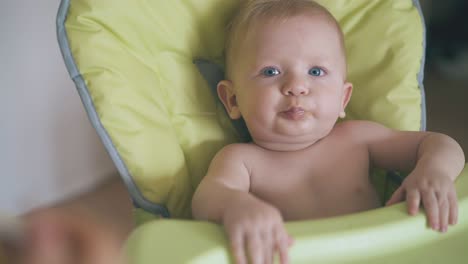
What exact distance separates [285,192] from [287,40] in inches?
8.9

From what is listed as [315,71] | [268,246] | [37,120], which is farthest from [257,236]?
[37,120]

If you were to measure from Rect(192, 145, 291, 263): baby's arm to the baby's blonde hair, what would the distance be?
8.4 inches

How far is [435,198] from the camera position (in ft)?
2.34

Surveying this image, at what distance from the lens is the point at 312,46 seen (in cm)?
→ 86

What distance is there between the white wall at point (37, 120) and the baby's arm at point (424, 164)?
0.79 metres

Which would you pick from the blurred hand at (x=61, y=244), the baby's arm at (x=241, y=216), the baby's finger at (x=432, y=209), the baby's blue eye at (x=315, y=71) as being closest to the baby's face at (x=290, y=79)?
the baby's blue eye at (x=315, y=71)

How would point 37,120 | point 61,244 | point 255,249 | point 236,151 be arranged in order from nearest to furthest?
1. point 61,244
2. point 255,249
3. point 236,151
4. point 37,120

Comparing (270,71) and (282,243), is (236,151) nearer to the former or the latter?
(270,71)

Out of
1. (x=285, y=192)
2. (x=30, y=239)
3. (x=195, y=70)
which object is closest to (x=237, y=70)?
(x=195, y=70)

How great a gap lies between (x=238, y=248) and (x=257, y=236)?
0.03 metres

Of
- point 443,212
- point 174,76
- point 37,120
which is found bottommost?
point 37,120

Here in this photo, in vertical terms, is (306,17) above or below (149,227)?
above

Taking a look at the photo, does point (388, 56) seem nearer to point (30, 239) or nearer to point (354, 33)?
point (354, 33)

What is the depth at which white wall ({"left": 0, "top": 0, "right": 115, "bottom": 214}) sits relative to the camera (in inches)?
50.4
